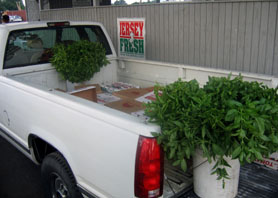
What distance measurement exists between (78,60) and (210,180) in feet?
9.38

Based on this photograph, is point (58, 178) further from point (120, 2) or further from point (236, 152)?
point (120, 2)

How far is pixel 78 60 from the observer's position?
4426 mm

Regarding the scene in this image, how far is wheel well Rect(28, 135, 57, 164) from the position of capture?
3268 millimetres

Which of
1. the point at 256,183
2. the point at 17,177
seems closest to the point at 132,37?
the point at 17,177

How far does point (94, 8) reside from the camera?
953 centimetres

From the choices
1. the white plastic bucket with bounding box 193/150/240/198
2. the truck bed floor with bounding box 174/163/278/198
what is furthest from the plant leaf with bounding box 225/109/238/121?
the truck bed floor with bounding box 174/163/278/198

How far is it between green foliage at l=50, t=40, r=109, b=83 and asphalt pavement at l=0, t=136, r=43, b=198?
1393mm

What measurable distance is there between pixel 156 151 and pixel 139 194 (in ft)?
1.05

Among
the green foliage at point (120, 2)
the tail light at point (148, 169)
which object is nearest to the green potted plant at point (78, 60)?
the tail light at point (148, 169)

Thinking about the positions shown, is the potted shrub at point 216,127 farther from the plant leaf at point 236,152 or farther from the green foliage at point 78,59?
the green foliage at point 78,59

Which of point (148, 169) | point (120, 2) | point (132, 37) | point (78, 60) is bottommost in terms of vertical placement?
point (148, 169)

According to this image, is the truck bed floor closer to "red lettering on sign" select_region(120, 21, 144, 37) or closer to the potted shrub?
the potted shrub

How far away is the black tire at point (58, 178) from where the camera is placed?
105 inches

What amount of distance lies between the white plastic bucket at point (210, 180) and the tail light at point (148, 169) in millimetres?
294
